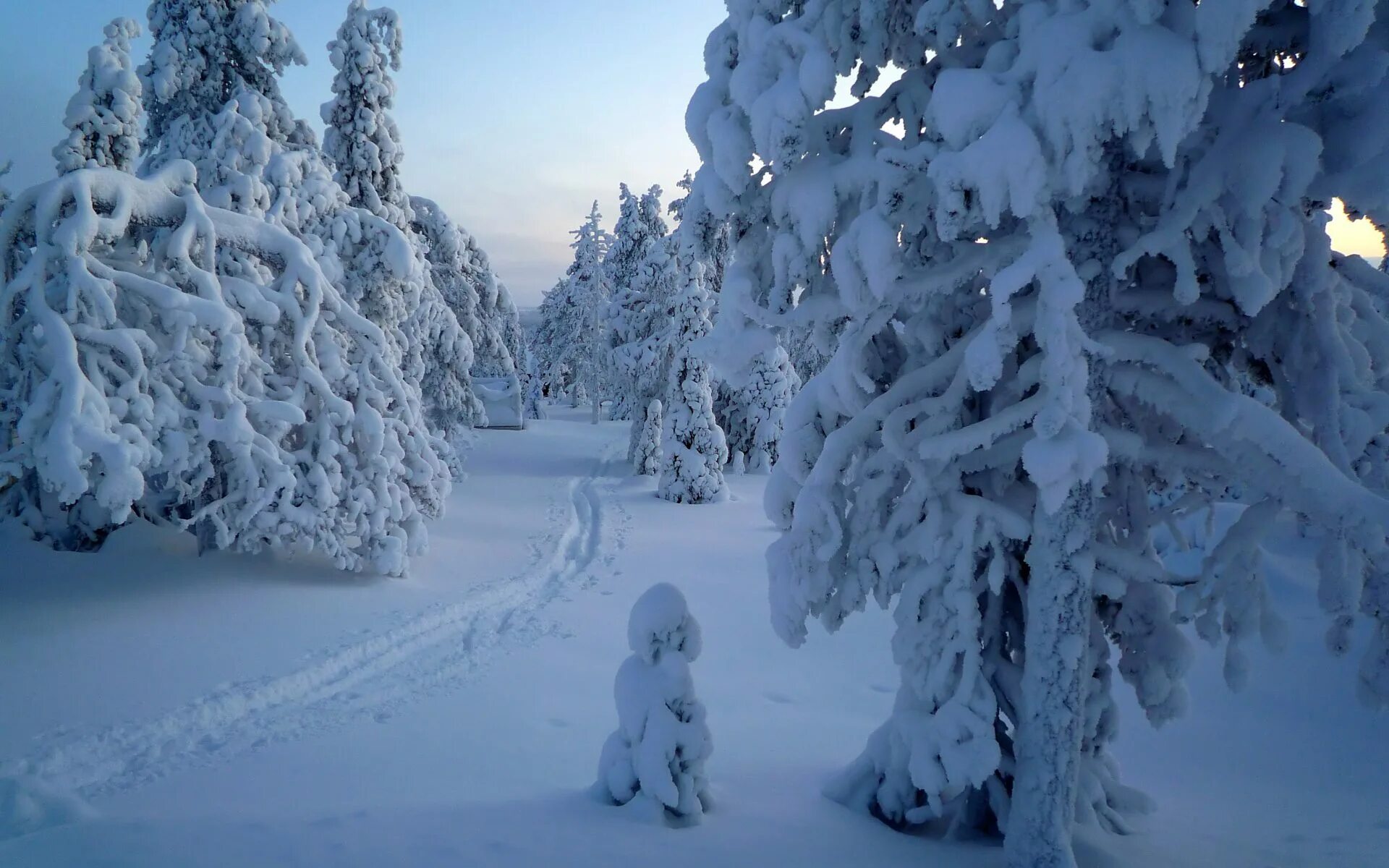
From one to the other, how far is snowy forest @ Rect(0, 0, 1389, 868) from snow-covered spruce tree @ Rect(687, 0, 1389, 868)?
25 millimetres

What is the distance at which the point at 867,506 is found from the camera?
5254 mm

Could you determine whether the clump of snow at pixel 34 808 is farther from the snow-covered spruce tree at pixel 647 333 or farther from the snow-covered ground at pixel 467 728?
the snow-covered spruce tree at pixel 647 333

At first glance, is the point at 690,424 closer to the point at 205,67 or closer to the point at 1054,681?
the point at 205,67

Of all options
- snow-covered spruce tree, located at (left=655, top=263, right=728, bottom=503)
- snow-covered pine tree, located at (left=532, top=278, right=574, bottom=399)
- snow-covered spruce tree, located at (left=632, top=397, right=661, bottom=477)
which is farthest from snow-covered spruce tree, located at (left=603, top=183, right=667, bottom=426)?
snow-covered pine tree, located at (left=532, top=278, right=574, bottom=399)

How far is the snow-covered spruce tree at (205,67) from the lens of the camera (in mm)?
13633

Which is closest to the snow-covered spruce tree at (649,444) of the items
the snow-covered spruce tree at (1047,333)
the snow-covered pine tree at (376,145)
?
the snow-covered pine tree at (376,145)

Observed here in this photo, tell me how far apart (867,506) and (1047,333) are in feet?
5.83

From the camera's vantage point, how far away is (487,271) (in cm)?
2108

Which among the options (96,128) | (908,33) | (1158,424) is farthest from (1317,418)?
(96,128)

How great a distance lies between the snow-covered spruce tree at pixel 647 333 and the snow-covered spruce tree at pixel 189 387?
12.1 metres

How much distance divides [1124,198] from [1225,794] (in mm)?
5849

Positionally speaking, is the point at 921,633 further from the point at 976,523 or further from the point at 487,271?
the point at 487,271

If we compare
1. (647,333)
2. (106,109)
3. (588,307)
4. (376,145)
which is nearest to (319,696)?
(106,109)

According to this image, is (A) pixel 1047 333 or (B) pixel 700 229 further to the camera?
(B) pixel 700 229
